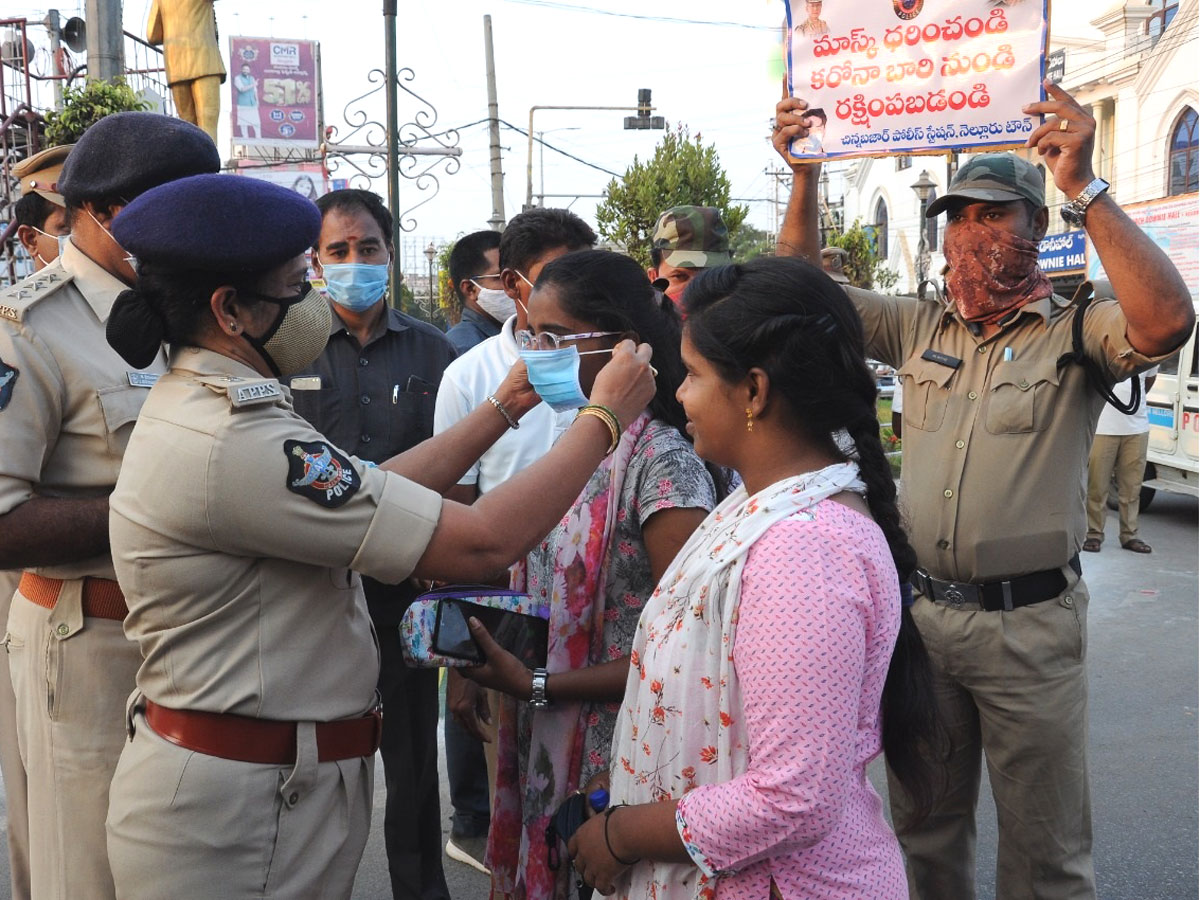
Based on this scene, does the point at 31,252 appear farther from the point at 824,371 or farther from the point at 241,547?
the point at 824,371

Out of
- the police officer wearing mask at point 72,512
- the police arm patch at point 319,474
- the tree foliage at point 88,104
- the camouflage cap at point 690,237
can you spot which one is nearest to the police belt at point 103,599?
the police officer wearing mask at point 72,512

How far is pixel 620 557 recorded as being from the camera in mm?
2281

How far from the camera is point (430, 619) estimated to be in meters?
2.21

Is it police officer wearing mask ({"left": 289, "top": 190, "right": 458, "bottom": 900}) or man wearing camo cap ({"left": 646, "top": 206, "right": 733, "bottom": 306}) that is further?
man wearing camo cap ({"left": 646, "top": 206, "right": 733, "bottom": 306})

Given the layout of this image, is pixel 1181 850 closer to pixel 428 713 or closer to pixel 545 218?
pixel 428 713

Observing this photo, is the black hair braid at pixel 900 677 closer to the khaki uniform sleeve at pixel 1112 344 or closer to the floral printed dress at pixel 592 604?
the floral printed dress at pixel 592 604

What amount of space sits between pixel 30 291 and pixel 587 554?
4.46 ft

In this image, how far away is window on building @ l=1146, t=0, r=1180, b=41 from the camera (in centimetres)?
2541

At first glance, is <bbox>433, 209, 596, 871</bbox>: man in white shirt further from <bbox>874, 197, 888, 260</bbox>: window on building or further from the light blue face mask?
<bbox>874, 197, 888, 260</bbox>: window on building

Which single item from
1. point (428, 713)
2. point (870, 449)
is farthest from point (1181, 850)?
point (870, 449)

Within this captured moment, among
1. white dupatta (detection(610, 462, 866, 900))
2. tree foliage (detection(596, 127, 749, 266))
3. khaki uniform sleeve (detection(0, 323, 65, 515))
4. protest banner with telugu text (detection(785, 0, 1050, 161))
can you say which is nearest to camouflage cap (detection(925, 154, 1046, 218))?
protest banner with telugu text (detection(785, 0, 1050, 161))

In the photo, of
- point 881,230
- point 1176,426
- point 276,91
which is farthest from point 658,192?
point 881,230

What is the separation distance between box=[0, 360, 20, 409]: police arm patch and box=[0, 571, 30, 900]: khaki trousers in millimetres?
743

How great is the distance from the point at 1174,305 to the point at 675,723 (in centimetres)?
162
